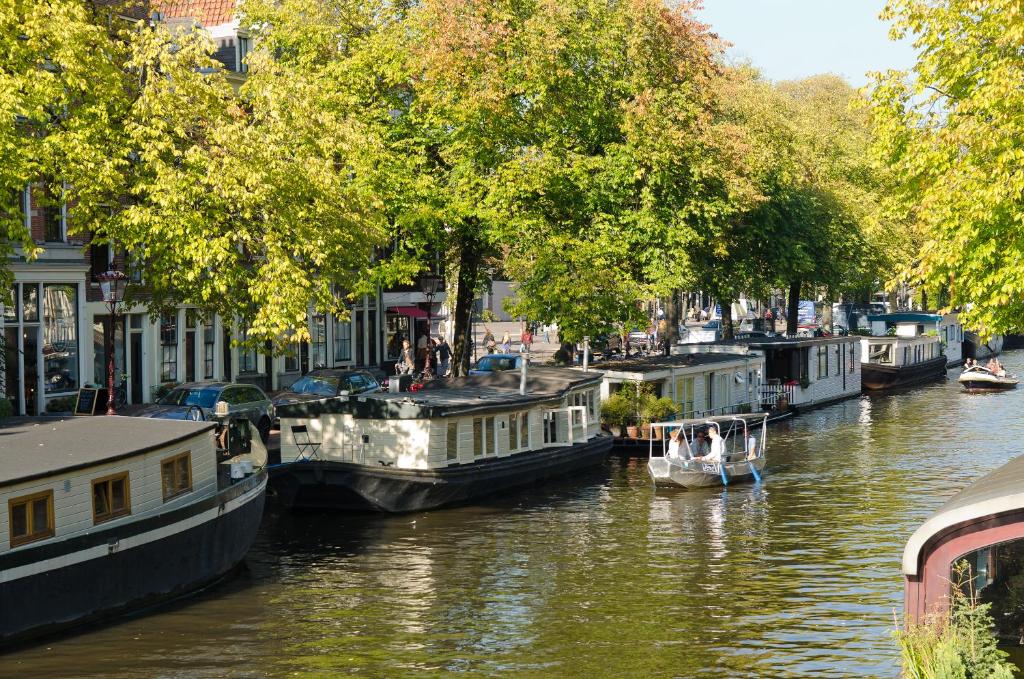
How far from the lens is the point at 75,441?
79.8 feet

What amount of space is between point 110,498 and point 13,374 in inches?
744

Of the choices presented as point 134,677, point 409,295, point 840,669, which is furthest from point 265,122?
point 409,295

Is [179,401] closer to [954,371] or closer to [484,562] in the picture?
[484,562]

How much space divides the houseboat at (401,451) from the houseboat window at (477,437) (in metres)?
0.03

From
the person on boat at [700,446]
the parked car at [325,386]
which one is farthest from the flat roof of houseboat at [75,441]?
the person on boat at [700,446]

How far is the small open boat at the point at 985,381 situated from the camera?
67.9 metres

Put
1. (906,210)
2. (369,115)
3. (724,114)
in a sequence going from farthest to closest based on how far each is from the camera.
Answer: (724,114)
(369,115)
(906,210)

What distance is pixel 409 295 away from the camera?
2557 inches

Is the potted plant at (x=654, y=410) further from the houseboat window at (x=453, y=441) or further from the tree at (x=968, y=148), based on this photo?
the tree at (x=968, y=148)

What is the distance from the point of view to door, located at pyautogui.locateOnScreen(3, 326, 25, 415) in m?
40.4

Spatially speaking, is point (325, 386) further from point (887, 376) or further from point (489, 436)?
point (887, 376)

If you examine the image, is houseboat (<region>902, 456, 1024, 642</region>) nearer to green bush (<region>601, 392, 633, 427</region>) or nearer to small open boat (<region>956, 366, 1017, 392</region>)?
green bush (<region>601, 392, 633, 427</region>)

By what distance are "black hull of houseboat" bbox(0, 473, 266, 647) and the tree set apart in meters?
14.5

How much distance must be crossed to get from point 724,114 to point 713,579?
1589 inches
